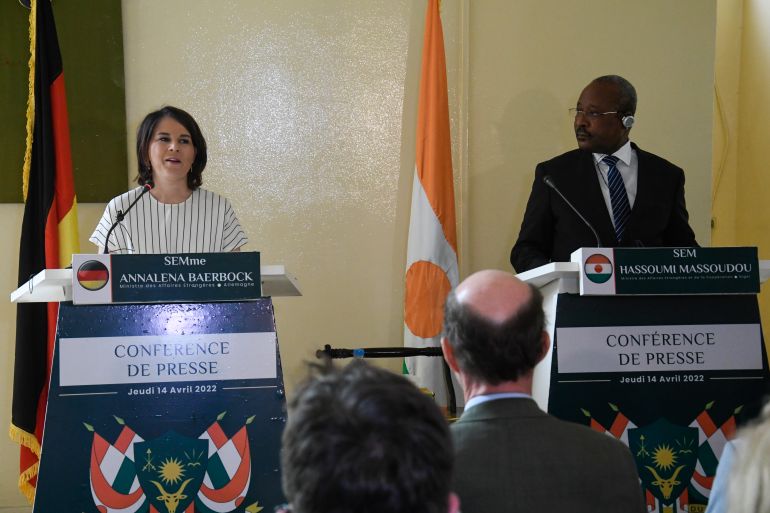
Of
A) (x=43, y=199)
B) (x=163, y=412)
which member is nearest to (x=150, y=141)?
(x=43, y=199)

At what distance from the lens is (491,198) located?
483 centimetres

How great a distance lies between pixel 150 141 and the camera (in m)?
3.45

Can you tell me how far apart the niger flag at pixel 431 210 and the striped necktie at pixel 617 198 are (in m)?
1.20

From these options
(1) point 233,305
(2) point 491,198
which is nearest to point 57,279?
(1) point 233,305

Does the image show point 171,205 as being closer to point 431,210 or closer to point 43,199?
point 43,199

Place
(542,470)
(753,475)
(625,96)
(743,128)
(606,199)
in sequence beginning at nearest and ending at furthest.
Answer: (753,475), (542,470), (606,199), (625,96), (743,128)

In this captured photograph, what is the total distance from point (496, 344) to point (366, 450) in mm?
757

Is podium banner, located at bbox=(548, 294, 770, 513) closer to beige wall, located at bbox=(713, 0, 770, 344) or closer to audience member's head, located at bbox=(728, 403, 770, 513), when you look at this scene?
audience member's head, located at bbox=(728, 403, 770, 513)

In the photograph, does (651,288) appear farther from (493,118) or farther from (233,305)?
(493,118)

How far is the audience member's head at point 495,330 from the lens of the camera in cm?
160

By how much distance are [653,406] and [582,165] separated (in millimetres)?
1258

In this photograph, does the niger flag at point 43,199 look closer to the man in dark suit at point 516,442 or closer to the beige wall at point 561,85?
the beige wall at point 561,85

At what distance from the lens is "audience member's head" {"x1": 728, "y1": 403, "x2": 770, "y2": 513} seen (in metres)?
1.01

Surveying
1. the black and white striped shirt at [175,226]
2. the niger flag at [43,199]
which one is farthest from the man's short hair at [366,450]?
the niger flag at [43,199]
